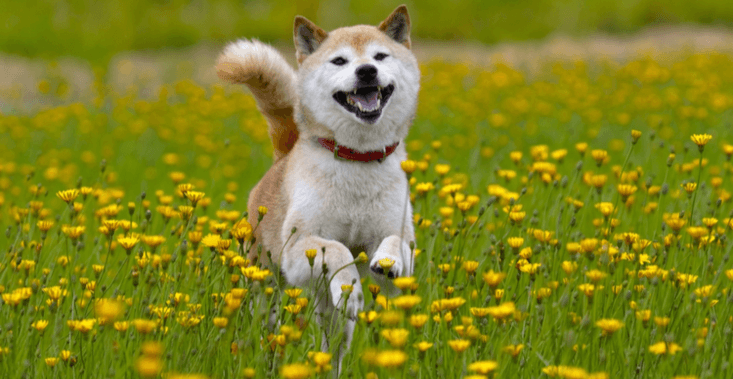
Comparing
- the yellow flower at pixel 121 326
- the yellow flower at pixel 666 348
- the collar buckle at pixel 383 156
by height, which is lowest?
the yellow flower at pixel 121 326

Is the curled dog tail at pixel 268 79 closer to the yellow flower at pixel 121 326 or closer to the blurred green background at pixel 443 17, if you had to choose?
the yellow flower at pixel 121 326

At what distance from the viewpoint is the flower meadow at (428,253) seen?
7.88 feet

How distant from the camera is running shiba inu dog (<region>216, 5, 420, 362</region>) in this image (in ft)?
10.8

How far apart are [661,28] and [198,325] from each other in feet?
50.8

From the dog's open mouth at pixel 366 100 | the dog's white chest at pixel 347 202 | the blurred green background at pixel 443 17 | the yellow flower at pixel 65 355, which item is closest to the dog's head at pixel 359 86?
the dog's open mouth at pixel 366 100

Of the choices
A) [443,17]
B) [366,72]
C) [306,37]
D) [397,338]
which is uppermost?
[306,37]

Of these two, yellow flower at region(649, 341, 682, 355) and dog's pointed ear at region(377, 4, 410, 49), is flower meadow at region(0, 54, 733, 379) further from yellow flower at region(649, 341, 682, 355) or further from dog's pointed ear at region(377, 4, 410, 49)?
dog's pointed ear at region(377, 4, 410, 49)

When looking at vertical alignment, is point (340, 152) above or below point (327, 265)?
above

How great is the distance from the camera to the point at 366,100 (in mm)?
3494

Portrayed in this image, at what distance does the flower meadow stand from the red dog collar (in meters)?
0.18

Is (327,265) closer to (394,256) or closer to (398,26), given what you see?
(394,256)

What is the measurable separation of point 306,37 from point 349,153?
0.76 m

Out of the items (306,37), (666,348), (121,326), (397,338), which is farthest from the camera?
(306,37)

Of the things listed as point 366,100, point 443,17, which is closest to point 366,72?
point 366,100
